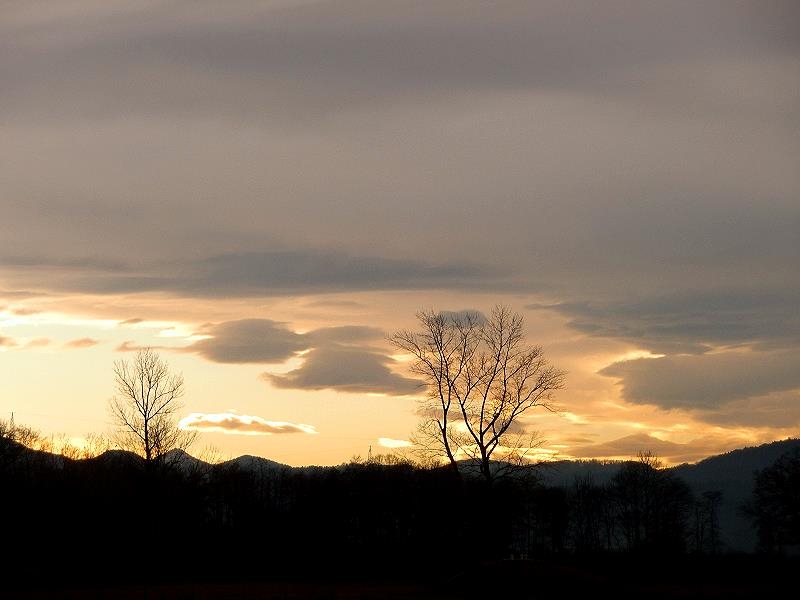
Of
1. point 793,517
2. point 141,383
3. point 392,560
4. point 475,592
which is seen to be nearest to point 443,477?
point 392,560

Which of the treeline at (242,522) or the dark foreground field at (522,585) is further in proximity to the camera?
the treeline at (242,522)

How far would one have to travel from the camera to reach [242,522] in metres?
82.9

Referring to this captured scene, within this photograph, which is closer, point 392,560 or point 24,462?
point 392,560

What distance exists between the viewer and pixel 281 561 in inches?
2450

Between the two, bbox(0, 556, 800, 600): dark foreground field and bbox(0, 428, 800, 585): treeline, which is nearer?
bbox(0, 556, 800, 600): dark foreground field

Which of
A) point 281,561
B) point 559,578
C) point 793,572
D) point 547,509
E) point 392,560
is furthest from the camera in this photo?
point 547,509

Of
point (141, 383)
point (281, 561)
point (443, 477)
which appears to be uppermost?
point (141, 383)

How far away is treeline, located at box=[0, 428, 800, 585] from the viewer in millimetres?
54125

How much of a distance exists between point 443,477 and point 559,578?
1556 inches

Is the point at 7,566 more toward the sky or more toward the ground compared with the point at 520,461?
more toward the ground

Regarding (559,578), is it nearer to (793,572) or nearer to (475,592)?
(475,592)

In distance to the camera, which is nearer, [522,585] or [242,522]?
[522,585]

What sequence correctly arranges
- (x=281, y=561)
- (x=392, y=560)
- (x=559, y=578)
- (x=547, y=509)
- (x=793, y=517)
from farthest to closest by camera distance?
(x=547, y=509) < (x=793, y=517) < (x=281, y=561) < (x=392, y=560) < (x=559, y=578)

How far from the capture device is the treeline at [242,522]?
54125 mm
